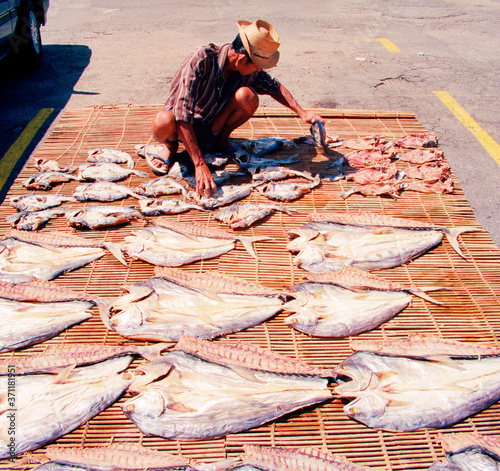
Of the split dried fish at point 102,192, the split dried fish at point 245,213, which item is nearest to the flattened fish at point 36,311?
the split dried fish at point 102,192

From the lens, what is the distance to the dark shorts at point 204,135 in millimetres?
4074

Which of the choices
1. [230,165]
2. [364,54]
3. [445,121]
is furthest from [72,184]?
[364,54]

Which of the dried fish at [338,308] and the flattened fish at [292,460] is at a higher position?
the dried fish at [338,308]

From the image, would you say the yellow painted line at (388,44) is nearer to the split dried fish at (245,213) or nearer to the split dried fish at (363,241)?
the split dried fish at (363,241)

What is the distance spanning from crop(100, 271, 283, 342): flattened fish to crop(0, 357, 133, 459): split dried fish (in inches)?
10.7

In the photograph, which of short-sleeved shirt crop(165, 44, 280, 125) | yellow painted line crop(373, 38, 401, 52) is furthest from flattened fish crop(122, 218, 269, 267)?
yellow painted line crop(373, 38, 401, 52)

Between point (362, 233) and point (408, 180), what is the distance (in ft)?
3.80

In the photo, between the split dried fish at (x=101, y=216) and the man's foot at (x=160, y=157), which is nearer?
the split dried fish at (x=101, y=216)

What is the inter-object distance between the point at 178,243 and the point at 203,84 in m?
1.54

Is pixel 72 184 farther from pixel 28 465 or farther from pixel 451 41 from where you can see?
pixel 451 41

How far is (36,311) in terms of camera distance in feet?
8.32

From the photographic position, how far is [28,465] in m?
1.88

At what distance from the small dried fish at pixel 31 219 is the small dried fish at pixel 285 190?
1.72 m

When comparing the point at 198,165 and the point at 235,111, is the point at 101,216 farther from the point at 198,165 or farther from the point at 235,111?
the point at 235,111
